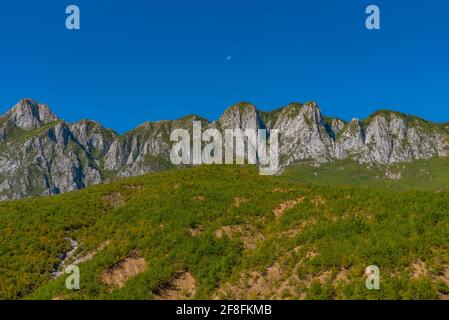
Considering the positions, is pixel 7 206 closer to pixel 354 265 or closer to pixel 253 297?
pixel 253 297

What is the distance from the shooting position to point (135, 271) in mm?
27016

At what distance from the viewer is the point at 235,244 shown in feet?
96.1

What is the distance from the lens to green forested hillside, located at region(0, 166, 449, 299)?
23000mm

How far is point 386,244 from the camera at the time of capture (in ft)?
79.8

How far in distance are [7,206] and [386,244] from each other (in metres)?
35.2

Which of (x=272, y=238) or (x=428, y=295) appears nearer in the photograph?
(x=428, y=295)

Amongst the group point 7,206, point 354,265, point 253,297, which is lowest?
point 253,297

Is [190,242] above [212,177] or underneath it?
underneath

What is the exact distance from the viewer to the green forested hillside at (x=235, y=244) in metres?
23.0
